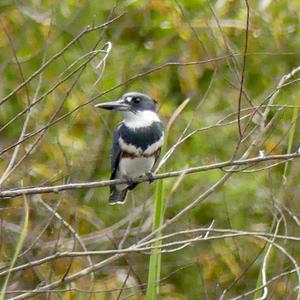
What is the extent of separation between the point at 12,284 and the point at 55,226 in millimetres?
347

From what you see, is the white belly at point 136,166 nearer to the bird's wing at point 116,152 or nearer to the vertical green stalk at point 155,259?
the bird's wing at point 116,152

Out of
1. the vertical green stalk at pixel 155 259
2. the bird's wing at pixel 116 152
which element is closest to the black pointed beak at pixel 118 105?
the bird's wing at pixel 116 152

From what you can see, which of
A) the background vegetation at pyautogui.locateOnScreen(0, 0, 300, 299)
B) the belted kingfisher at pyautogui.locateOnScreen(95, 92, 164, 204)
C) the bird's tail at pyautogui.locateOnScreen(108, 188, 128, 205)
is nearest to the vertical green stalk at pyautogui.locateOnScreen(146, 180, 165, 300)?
the belted kingfisher at pyautogui.locateOnScreen(95, 92, 164, 204)

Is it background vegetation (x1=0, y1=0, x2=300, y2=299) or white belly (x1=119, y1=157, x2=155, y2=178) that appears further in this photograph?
background vegetation (x1=0, y1=0, x2=300, y2=299)

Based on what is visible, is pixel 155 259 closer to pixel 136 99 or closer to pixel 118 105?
pixel 118 105

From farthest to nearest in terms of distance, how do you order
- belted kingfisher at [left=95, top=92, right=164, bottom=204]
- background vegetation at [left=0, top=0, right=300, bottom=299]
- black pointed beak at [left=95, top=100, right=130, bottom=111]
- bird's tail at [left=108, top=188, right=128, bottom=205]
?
1. background vegetation at [left=0, top=0, right=300, bottom=299]
2. bird's tail at [left=108, top=188, right=128, bottom=205]
3. belted kingfisher at [left=95, top=92, right=164, bottom=204]
4. black pointed beak at [left=95, top=100, right=130, bottom=111]

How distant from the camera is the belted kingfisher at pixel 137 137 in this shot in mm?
4059

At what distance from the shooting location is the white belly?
4.09 m

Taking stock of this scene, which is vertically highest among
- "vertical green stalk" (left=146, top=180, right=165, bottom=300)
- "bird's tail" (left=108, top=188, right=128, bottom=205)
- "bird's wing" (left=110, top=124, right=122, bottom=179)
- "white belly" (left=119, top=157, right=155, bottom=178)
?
"vertical green stalk" (left=146, top=180, right=165, bottom=300)

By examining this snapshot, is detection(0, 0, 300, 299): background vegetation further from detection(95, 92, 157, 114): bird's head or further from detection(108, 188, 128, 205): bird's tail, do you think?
detection(95, 92, 157, 114): bird's head

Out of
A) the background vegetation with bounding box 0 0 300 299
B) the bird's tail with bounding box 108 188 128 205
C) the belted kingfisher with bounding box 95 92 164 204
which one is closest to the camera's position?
the belted kingfisher with bounding box 95 92 164 204

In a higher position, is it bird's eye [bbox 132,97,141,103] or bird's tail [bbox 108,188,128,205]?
bird's eye [bbox 132,97,141,103]

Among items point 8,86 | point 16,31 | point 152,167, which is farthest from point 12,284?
point 16,31

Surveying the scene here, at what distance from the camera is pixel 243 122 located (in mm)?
4438
